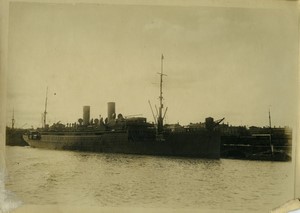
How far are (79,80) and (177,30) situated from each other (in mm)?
336

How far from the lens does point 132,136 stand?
1.68 meters

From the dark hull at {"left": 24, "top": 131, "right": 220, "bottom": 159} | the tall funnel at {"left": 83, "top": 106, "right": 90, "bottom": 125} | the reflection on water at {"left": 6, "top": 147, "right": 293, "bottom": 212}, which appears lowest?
the reflection on water at {"left": 6, "top": 147, "right": 293, "bottom": 212}

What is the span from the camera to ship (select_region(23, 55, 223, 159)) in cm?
166

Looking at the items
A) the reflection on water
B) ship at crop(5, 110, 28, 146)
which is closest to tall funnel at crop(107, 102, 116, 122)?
the reflection on water

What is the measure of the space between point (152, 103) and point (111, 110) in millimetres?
127

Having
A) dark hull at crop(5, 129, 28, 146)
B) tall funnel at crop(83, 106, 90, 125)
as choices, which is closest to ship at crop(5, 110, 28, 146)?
dark hull at crop(5, 129, 28, 146)

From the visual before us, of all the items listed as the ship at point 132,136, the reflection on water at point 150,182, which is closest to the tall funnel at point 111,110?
the ship at point 132,136

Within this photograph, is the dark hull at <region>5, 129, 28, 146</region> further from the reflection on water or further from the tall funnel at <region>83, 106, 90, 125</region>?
the tall funnel at <region>83, 106, 90, 125</region>

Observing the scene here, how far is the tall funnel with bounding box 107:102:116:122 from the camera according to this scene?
166 centimetres

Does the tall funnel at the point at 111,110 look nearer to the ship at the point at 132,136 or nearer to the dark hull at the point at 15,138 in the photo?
the ship at the point at 132,136

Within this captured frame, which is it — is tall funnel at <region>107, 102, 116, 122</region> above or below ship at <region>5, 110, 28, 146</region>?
above

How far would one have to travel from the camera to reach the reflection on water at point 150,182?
165 centimetres

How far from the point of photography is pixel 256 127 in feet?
5.43

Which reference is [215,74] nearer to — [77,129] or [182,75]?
[182,75]
